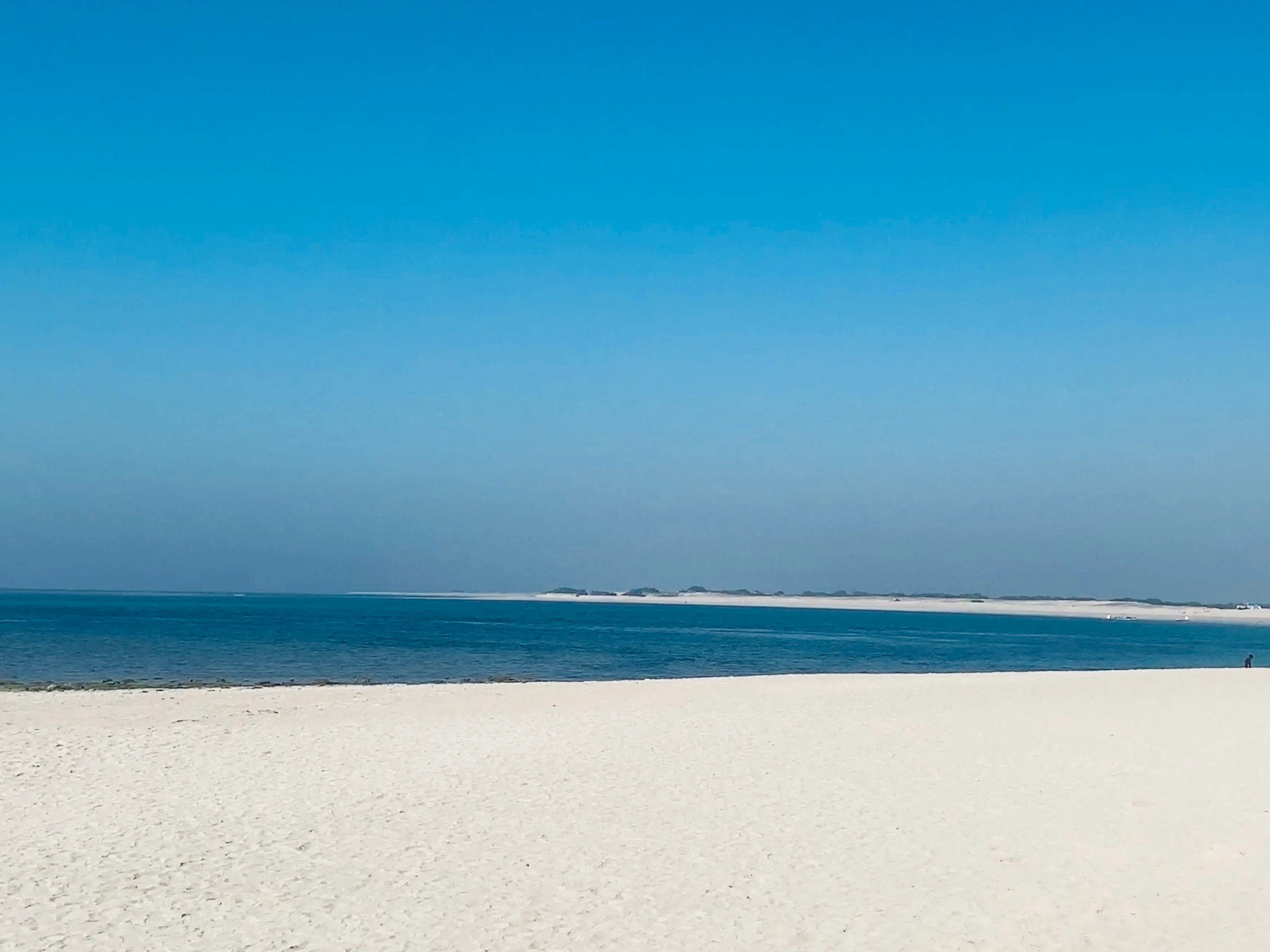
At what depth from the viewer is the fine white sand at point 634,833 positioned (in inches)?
304

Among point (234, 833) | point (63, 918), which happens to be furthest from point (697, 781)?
point (63, 918)

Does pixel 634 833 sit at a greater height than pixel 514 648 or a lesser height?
greater

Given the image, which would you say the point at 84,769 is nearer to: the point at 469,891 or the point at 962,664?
the point at 469,891

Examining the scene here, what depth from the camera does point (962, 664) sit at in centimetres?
4503

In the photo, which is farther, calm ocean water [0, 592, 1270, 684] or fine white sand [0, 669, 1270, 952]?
calm ocean water [0, 592, 1270, 684]

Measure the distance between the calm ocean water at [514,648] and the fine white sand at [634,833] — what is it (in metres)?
16.9

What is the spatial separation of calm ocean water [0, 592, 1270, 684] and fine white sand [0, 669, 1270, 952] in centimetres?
1691

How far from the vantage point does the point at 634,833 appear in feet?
34.1

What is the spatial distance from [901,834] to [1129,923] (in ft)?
9.03

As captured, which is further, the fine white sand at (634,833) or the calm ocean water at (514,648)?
the calm ocean water at (514,648)

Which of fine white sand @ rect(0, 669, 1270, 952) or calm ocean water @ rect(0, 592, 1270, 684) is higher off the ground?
fine white sand @ rect(0, 669, 1270, 952)

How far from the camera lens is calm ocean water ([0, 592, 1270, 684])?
35.5m

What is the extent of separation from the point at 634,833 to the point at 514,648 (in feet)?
134

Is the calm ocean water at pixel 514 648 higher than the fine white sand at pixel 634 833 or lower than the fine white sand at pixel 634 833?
lower
